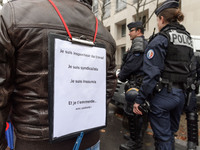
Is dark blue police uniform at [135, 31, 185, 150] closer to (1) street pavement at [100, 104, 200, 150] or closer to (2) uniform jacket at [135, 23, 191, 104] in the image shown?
(2) uniform jacket at [135, 23, 191, 104]

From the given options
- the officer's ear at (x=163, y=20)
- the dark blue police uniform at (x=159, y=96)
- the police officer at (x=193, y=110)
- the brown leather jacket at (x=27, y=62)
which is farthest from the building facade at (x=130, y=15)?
the brown leather jacket at (x=27, y=62)

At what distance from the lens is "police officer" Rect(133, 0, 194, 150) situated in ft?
7.52

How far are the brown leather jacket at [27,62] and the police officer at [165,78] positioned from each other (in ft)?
4.87

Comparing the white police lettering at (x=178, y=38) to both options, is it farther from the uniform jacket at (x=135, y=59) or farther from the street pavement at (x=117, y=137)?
the street pavement at (x=117, y=137)

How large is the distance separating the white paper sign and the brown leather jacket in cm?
9

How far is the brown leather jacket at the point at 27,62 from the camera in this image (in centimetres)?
99

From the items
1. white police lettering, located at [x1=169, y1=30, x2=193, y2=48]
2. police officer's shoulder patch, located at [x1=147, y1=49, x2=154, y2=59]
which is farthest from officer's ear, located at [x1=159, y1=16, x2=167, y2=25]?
police officer's shoulder patch, located at [x1=147, y1=49, x2=154, y2=59]

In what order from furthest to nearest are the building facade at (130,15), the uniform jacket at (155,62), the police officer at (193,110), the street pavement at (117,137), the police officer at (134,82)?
the building facade at (130,15) → the street pavement at (117,137) → the police officer at (134,82) → the police officer at (193,110) → the uniform jacket at (155,62)

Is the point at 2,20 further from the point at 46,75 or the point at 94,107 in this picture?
the point at 94,107

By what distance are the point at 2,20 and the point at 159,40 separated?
1.91 metres

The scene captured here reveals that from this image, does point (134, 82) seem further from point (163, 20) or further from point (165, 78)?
point (163, 20)

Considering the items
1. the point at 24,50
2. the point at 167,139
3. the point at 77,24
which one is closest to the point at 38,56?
the point at 24,50

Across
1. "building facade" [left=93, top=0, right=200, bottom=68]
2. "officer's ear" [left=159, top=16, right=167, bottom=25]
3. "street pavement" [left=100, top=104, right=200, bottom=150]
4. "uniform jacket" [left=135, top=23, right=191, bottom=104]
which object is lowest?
"street pavement" [left=100, top=104, right=200, bottom=150]

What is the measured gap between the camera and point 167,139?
2.33m
